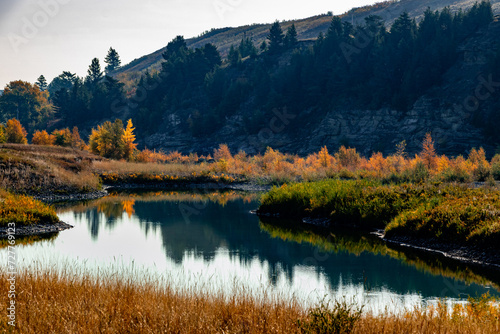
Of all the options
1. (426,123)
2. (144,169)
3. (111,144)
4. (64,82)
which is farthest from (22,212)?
(64,82)

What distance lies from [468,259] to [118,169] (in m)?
43.5

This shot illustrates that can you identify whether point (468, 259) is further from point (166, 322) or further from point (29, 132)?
point (29, 132)

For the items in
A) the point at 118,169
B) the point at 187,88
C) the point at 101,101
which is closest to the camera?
the point at 118,169

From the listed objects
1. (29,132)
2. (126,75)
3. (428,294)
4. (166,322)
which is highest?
(126,75)

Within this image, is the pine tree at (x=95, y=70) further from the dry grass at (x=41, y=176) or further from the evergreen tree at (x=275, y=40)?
the dry grass at (x=41, y=176)

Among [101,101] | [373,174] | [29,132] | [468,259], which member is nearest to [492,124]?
[373,174]

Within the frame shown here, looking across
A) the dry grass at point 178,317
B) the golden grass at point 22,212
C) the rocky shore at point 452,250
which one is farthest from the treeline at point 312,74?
the dry grass at point 178,317

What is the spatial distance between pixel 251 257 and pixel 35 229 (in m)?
11.3

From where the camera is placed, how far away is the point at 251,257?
19.5m

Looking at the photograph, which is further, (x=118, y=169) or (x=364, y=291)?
(x=118, y=169)

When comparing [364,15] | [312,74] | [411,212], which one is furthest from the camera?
[364,15]

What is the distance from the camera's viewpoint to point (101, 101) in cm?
11831

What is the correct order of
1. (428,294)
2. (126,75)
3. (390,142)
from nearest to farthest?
(428,294) < (390,142) < (126,75)

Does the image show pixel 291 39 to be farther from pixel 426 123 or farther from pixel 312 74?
pixel 426 123
